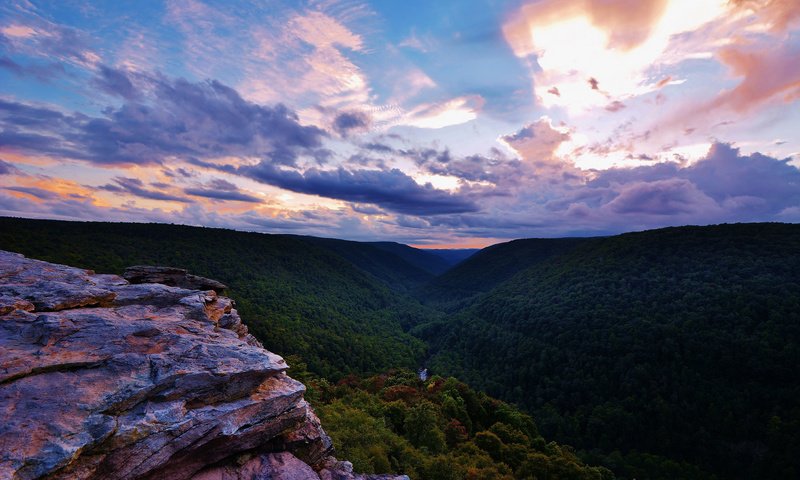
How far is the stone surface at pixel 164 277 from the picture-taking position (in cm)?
2858

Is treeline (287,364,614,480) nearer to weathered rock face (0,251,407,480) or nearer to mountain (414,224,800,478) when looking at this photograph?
weathered rock face (0,251,407,480)

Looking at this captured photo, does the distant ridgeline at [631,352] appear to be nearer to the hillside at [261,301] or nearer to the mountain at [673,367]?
the mountain at [673,367]

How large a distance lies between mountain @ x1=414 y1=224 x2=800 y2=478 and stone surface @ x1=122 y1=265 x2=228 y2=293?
118654 millimetres

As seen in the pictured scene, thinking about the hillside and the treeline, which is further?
the hillside

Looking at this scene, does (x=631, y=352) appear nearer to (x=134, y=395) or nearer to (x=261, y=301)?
(x=134, y=395)

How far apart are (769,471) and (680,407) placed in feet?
74.1

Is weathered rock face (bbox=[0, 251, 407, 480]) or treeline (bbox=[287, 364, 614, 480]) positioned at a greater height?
weathered rock face (bbox=[0, 251, 407, 480])

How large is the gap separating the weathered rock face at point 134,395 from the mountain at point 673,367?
116m

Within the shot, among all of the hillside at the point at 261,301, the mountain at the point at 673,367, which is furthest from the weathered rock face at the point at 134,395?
the mountain at the point at 673,367

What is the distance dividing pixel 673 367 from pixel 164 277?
160 meters

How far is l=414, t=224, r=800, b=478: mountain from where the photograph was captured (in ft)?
331

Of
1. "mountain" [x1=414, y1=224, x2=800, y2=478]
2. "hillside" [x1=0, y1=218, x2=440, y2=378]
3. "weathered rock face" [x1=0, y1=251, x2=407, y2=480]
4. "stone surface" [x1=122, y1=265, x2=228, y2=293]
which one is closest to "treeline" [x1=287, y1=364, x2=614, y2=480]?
"weathered rock face" [x1=0, y1=251, x2=407, y2=480]

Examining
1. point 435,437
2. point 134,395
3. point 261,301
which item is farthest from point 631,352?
point 261,301

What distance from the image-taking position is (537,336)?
172m
